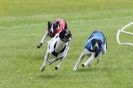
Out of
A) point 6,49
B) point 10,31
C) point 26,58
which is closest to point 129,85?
point 26,58

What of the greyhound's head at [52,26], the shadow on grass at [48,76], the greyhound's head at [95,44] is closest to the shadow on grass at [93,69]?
the greyhound's head at [95,44]

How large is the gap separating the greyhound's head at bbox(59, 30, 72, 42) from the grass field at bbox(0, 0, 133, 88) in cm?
92

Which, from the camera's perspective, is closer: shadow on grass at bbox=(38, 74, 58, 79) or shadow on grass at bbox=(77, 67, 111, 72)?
shadow on grass at bbox=(38, 74, 58, 79)

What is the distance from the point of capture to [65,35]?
11.0 m

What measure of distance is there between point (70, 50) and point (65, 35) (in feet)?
20.0

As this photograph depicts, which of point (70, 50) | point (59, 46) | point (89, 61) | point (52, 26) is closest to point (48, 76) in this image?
point (59, 46)

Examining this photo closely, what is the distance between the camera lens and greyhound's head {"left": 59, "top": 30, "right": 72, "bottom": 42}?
11.0 metres

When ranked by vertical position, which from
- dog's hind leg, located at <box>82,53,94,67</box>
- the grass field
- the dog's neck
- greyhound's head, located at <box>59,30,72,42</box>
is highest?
greyhound's head, located at <box>59,30,72,42</box>

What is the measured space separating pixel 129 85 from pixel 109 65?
3010 mm

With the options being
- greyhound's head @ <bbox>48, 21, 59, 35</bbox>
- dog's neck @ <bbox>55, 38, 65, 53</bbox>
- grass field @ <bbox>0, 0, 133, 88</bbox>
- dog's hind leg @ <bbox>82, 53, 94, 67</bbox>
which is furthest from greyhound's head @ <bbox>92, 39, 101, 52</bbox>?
greyhound's head @ <bbox>48, 21, 59, 35</bbox>

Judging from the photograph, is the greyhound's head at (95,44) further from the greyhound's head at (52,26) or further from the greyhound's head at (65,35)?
the greyhound's head at (52,26)

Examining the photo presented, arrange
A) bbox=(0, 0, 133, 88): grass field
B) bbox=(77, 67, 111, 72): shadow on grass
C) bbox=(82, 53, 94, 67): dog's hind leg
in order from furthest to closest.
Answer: bbox=(77, 67, 111, 72): shadow on grass → bbox=(82, 53, 94, 67): dog's hind leg → bbox=(0, 0, 133, 88): grass field

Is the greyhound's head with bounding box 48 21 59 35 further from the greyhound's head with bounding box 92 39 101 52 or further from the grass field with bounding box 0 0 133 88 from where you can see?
the greyhound's head with bounding box 92 39 101 52

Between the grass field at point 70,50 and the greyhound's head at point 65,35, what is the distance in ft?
3.01
